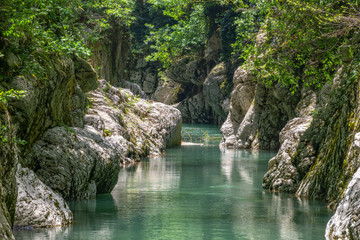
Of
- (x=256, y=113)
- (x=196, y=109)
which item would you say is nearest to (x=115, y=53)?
(x=256, y=113)

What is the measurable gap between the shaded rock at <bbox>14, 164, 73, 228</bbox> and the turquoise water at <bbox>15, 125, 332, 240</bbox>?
0.30 meters

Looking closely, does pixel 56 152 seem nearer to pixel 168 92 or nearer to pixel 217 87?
pixel 217 87

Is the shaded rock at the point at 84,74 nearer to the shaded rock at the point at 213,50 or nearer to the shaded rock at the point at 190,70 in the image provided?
the shaded rock at the point at 213,50

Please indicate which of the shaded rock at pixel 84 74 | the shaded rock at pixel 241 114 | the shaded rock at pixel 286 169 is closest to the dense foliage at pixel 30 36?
the shaded rock at pixel 84 74

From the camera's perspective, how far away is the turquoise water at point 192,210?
11.3 metres

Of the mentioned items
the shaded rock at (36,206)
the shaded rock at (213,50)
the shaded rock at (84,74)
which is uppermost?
the shaded rock at (213,50)

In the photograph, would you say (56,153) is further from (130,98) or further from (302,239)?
(130,98)

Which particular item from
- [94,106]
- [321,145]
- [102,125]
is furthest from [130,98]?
[321,145]

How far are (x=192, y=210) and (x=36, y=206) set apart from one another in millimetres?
4155

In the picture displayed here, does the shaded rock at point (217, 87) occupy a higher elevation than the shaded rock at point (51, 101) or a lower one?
higher

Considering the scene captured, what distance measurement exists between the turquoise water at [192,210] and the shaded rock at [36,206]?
0.30 meters

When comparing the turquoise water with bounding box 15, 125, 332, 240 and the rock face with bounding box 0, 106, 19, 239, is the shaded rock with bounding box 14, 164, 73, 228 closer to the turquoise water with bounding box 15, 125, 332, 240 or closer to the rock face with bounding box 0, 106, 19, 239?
the turquoise water with bounding box 15, 125, 332, 240

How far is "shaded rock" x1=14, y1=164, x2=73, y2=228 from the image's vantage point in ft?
36.1

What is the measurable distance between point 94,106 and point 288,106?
954 centimetres
